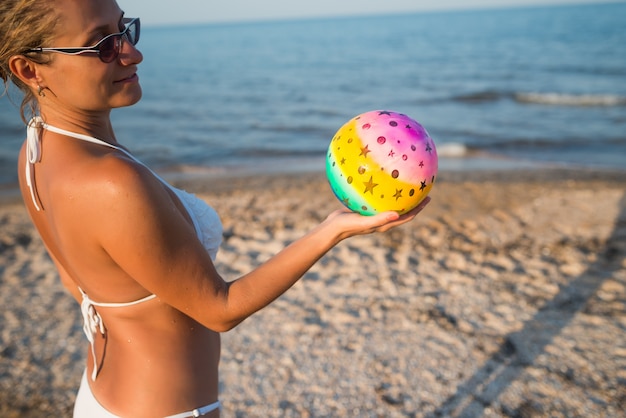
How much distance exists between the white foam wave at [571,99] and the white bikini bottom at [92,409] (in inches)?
677

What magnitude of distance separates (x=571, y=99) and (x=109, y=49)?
17.9 meters

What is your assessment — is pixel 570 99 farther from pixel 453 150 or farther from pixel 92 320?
pixel 92 320

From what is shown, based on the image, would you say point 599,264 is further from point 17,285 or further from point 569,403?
point 17,285

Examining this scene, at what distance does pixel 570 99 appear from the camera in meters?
17.1

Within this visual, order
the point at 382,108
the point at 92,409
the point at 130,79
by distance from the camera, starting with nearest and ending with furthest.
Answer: the point at 130,79 → the point at 92,409 → the point at 382,108

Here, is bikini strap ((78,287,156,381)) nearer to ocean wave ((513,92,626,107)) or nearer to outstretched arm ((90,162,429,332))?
outstretched arm ((90,162,429,332))

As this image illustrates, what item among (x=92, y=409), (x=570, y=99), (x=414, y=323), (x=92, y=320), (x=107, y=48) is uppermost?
(x=107, y=48)

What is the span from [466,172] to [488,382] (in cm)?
646

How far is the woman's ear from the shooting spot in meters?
1.47

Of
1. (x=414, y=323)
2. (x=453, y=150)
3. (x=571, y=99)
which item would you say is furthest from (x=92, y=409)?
(x=571, y=99)

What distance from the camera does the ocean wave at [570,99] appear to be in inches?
646

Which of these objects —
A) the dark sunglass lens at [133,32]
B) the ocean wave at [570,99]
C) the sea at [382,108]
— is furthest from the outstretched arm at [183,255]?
the ocean wave at [570,99]

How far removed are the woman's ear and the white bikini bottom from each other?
3.24ft

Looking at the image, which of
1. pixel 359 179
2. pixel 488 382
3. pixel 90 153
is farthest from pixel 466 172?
pixel 90 153
